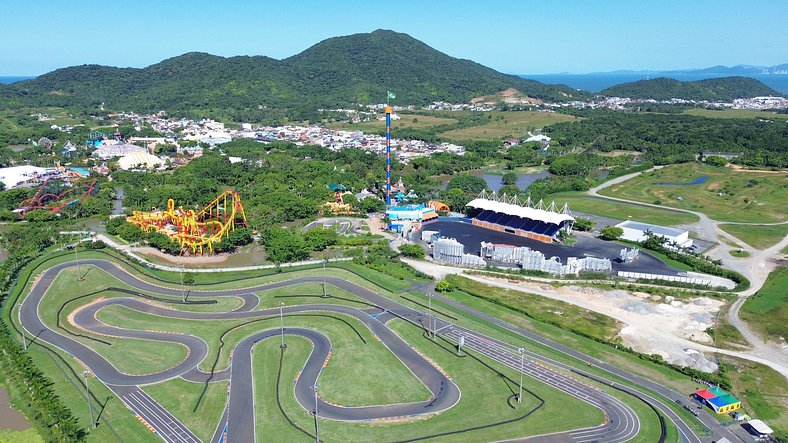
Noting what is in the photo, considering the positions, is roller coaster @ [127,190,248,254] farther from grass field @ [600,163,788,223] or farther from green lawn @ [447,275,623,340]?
grass field @ [600,163,788,223]

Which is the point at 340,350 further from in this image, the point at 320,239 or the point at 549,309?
the point at 320,239

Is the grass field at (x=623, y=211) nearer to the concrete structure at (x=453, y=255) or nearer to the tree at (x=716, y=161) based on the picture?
the concrete structure at (x=453, y=255)

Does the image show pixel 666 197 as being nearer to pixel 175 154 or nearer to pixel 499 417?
pixel 499 417

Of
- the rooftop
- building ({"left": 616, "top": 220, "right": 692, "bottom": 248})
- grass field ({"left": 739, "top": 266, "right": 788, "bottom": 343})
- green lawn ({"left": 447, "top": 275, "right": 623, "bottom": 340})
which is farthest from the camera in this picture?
the rooftop

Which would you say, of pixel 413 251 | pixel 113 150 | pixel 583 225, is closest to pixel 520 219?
pixel 583 225

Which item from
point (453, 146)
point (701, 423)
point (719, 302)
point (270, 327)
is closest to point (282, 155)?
point (453, 146)

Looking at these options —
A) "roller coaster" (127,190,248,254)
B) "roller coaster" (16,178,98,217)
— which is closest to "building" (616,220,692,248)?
"roller coaster" (127,190,248,254)

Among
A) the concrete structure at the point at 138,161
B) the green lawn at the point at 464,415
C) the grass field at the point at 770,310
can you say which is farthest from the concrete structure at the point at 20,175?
the grass field at the point at 770,310
